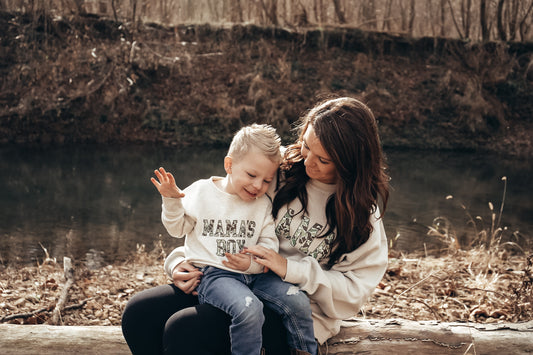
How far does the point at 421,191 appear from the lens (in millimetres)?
7535

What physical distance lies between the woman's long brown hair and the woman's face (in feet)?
0.09

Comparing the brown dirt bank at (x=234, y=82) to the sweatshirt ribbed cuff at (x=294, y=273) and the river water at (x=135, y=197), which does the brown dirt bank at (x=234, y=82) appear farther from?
the sweatshirt ribbed cuff at (x=294, y=273)

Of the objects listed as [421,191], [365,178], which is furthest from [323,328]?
[421,191]

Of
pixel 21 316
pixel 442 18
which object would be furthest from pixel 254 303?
pixel 442 18

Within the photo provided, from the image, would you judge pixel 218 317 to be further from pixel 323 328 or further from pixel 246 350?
pixel 323 328

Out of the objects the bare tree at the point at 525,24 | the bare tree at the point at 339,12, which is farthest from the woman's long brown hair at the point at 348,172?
the bare tree at the point at 525,24

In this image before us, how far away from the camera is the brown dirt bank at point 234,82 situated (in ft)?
33.4

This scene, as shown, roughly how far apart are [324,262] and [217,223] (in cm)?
48

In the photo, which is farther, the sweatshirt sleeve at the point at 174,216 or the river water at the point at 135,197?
the river water at the point at 135,197

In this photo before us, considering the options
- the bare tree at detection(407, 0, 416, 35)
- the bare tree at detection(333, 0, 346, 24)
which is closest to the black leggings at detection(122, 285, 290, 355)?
the bare tree at detection(333, 0, 346, 24)

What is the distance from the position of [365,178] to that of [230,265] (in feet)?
2.03

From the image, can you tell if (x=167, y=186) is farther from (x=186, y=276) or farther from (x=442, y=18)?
(x=442, y=18)

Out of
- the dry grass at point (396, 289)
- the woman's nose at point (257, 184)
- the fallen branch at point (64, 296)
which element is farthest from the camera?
the dry grass at point (396, 289)

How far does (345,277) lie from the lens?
2.19 meters
